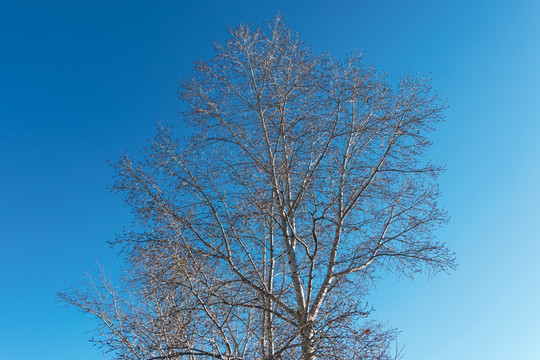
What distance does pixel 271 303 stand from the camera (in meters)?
7.42

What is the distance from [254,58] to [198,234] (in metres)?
3.79

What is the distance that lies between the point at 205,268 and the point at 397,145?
13.7ft

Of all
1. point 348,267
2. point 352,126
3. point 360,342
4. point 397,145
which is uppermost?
point 352,126

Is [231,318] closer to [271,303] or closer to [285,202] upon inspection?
[271,303]

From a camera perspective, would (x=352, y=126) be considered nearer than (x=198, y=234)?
No

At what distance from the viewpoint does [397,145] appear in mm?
8141

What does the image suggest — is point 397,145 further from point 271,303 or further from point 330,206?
point 271,303

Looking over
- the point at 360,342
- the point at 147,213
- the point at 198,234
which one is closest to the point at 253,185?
the point at 198,234

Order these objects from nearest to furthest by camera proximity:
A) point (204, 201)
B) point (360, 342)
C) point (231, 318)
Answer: point (360, 342) → point (231, 318) → point (204, 201)

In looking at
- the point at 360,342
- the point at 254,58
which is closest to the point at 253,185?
the point at 254,58

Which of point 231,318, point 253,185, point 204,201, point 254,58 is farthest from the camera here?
point 254,58

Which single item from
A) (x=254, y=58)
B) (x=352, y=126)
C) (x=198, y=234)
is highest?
(x=254, y=58)

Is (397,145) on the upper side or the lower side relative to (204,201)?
upper

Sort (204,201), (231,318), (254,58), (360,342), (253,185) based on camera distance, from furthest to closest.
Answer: (254,58) < (253,185) < (204,201) < (231,318) < (360,342)
